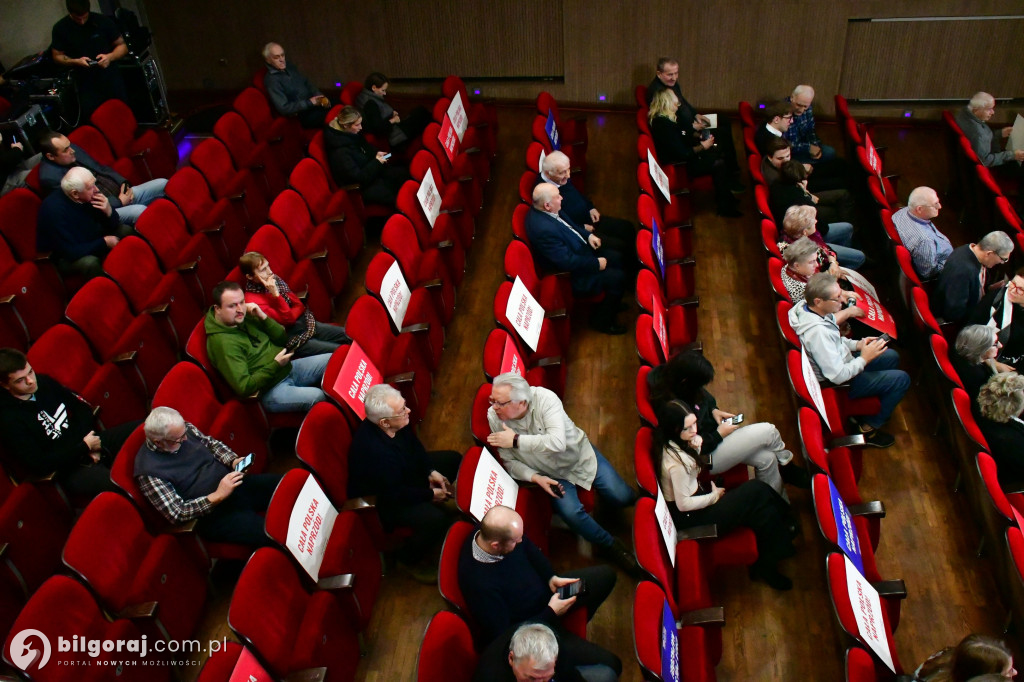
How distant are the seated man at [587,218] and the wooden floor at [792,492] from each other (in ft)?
1.59

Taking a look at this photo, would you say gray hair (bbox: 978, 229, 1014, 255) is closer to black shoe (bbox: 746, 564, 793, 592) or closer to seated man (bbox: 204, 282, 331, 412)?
black shoe (bbox: 746, 564, 793, 592)

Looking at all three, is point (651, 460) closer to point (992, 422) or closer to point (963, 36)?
point (992, 422)

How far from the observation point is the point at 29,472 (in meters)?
3.12

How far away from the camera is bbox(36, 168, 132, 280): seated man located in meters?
4.13

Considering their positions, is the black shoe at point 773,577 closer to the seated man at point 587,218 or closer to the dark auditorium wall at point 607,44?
the seated man at point 587,218

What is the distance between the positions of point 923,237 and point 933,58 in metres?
2.40

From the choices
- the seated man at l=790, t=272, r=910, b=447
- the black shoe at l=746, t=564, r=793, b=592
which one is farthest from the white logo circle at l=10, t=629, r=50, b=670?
the seated man at l=790, t=272, r=910, b=447

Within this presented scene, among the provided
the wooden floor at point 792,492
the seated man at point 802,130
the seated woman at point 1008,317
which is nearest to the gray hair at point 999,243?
the seated woman at point 1008,317

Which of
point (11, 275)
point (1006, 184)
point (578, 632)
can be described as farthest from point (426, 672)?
point (1006, 184)

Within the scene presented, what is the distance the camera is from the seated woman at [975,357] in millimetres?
3467

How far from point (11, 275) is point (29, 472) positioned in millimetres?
1247

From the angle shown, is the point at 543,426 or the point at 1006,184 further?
the point at 1006,184

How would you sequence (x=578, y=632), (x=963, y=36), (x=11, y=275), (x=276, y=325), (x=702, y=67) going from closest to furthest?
(x=578, y=632) < (x=276, y=325) < (x=11, y=275) < (x=963, y=36) < (x=702, y=67)

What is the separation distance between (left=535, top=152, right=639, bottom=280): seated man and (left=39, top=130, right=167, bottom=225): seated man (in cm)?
203
